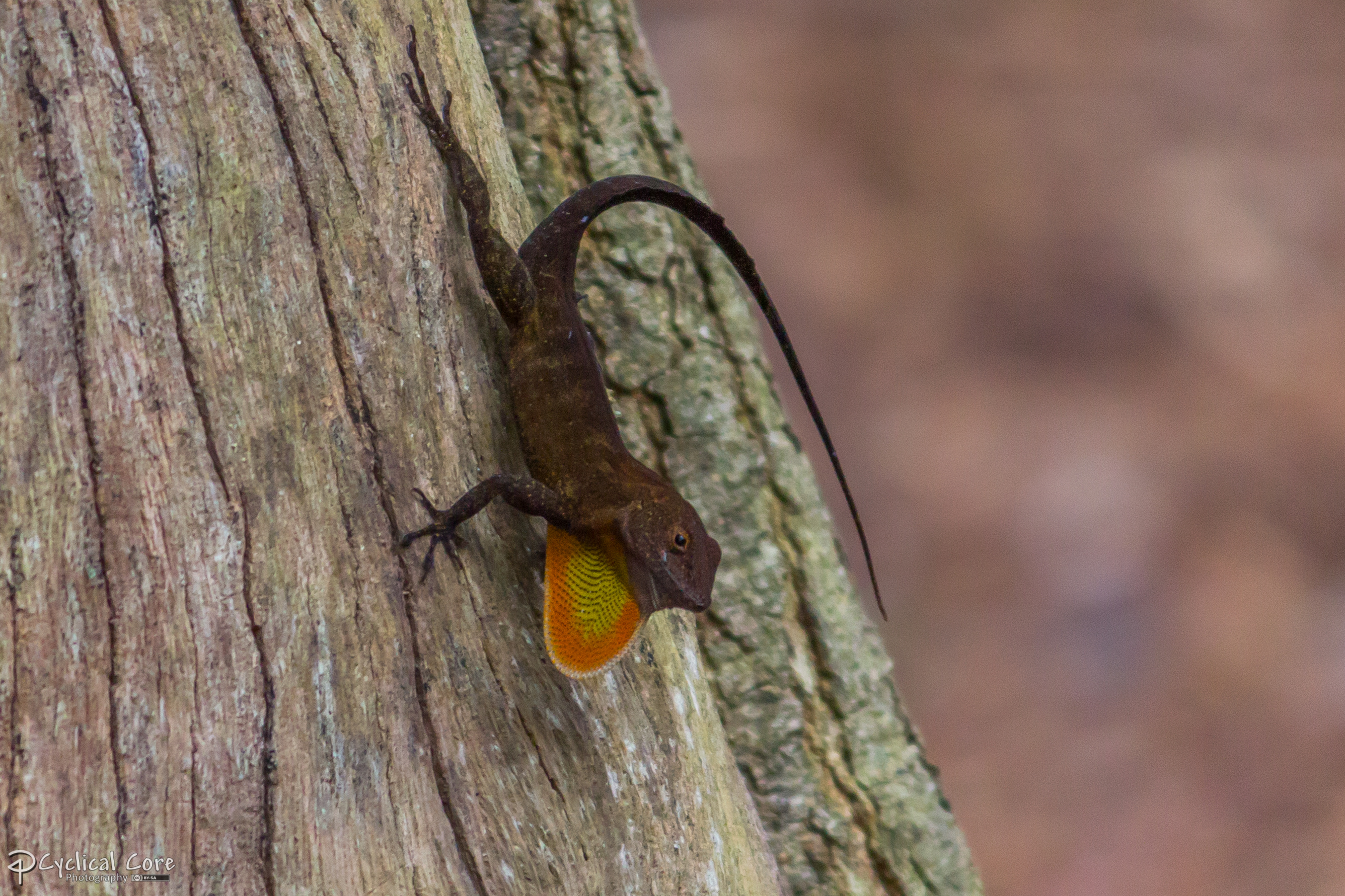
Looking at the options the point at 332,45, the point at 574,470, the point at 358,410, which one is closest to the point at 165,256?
the point at 358,410

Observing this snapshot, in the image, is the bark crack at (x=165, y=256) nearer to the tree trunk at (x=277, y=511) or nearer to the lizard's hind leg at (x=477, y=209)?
the tree trunk at (x=277, y=511)

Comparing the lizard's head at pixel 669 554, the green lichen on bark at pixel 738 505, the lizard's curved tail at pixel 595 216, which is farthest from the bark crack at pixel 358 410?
the green lichen on bark at pixel 738 505


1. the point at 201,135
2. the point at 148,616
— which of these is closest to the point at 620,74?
the point at 201,135

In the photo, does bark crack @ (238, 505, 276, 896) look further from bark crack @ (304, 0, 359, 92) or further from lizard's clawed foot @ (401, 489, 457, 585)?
bark crack @ (304, 0, 359, 92)

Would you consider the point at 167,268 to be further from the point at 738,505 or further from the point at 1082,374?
the point at 1082,374

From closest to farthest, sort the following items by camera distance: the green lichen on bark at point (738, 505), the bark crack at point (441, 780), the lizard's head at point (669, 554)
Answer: the bark crack at point (441, 780), the lizard's head at point (669, 554), the green lichen on bark at point (738, 505)

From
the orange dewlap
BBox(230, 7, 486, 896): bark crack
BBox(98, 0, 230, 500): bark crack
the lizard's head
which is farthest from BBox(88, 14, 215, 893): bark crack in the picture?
the lizard's head
